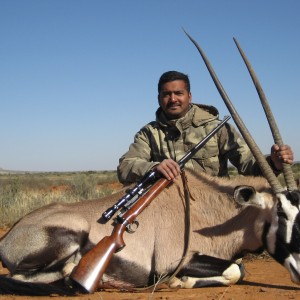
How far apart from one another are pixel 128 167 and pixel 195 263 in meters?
1.54

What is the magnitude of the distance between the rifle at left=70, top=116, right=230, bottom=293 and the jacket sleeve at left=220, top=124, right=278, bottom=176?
959 millimetres

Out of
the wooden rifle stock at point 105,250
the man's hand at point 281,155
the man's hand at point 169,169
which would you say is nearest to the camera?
the wooden rifle stock at point 105,250

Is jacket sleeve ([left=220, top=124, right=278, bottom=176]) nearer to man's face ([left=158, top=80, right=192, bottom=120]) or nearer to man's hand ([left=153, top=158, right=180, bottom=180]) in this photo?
man's face ([left=158, top=80, right=192, bottom=120])

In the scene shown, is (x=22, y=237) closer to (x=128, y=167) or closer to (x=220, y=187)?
(x=128, y=167)

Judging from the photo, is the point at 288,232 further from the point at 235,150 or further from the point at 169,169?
the point at 235,150

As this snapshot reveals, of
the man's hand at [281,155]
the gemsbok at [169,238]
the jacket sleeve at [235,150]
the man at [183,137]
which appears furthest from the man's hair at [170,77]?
the man's hand at [281,155]

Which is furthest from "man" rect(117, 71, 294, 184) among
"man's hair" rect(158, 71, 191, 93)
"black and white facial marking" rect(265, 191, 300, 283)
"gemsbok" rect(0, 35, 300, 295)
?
"black and white facial marking" rect(265, 191, 300, 283)

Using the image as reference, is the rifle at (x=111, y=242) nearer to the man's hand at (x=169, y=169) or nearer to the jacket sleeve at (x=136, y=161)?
the man's hand at (x=169, y=169)

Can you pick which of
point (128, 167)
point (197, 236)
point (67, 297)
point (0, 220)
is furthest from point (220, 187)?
point (0, 220)

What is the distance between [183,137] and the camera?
20.9ft

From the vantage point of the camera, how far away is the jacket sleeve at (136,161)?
5686mm

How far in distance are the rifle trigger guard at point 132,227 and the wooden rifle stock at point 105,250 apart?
0.04 metres

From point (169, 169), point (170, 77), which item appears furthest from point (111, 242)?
point (170, 77)

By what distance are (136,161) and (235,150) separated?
1.30 m
